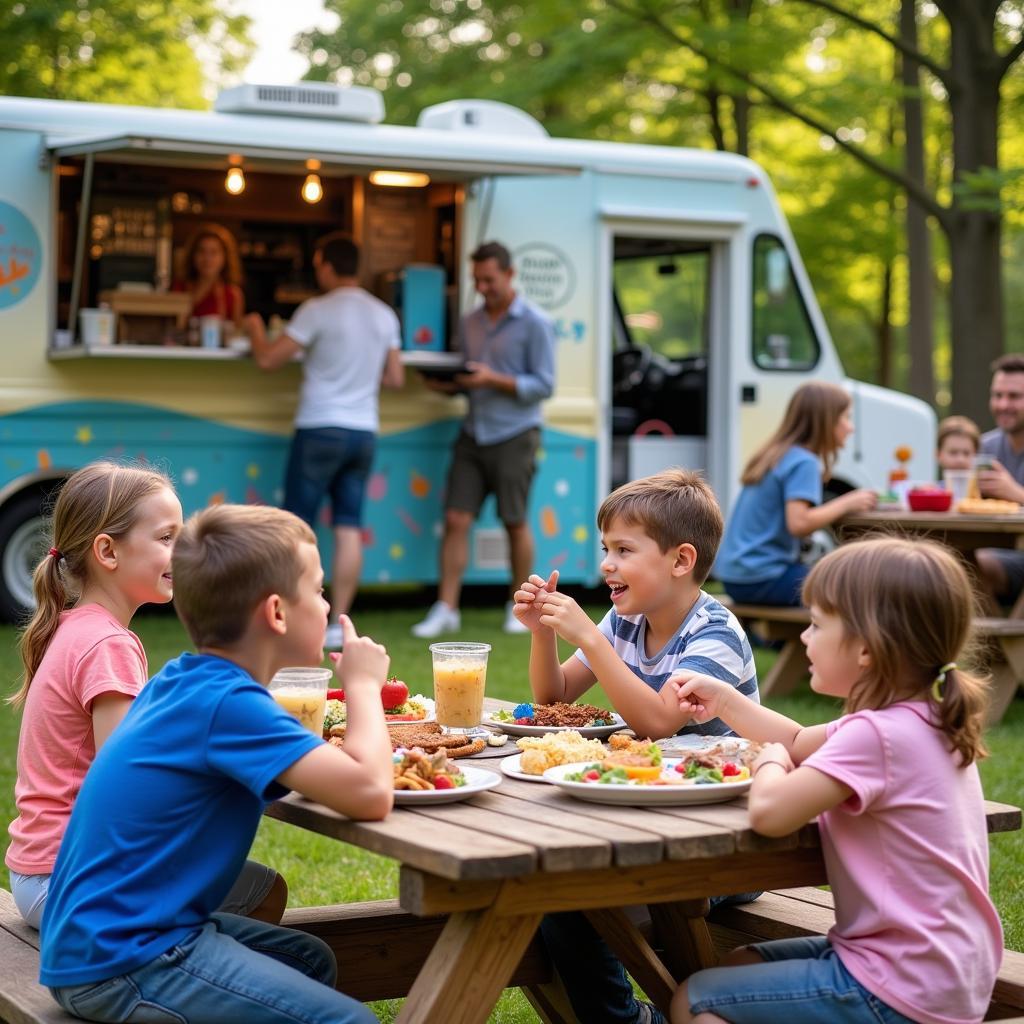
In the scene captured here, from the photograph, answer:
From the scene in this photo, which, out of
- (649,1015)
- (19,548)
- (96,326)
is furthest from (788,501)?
(19,548)

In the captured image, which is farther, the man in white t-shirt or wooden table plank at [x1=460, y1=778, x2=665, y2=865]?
the man in white t-shirt

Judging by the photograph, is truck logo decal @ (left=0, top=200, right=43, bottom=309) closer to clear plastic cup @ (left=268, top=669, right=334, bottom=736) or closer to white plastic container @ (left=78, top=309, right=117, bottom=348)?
white plastic container @ (left=78, top=309, right=117, bottom=348)

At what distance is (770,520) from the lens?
736 centimetres

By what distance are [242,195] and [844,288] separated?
15.2 m

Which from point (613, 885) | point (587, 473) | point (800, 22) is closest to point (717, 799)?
point (613, 885)

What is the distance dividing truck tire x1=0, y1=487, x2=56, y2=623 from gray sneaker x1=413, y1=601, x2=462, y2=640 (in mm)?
2121

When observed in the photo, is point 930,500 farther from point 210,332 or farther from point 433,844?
point 433,844

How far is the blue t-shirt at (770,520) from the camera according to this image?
7238mm

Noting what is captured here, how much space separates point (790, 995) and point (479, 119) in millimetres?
8271

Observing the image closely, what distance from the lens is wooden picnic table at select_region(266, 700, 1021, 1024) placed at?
231 cm

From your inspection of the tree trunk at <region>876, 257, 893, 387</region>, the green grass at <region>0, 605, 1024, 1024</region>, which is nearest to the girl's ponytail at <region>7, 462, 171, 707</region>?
the green grass at <region>0, 605, 1024, 1024</region>

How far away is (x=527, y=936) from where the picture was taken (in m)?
2.50

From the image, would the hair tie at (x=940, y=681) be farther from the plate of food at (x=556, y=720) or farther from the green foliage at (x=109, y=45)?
the green foliage at (x=109, y=45)

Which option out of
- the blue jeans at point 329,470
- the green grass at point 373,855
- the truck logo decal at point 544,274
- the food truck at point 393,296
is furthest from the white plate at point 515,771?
the truck logo decal at point 544,274
